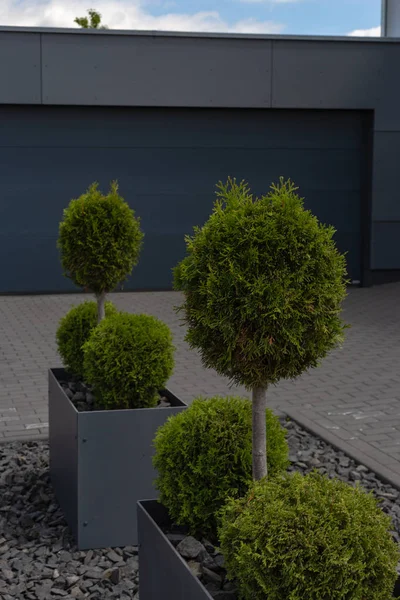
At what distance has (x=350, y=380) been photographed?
8.63 metres

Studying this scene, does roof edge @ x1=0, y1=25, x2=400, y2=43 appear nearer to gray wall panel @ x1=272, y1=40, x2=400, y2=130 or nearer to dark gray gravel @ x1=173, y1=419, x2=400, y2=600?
gray wall panel @ x1=272, y1=40, x2=400, y2=130

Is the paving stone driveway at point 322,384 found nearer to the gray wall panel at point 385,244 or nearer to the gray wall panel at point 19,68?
the gray wall panel at point 385,244

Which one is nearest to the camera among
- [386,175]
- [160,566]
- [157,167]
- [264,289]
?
[264,289]

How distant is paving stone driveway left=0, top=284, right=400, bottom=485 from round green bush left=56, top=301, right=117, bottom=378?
0.75 m

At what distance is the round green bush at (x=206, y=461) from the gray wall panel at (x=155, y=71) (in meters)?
11.5

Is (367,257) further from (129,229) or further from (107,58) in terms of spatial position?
(129,229)

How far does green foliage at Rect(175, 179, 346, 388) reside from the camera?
3.21 metres

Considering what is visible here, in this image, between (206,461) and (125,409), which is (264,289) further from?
(125,409)

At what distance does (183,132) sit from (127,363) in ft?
34.4

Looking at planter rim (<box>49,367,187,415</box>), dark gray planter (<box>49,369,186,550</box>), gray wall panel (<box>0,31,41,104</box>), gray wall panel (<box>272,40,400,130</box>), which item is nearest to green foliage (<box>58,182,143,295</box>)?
planter rim (<box>49,367,187,415</box>)

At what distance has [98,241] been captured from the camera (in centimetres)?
595

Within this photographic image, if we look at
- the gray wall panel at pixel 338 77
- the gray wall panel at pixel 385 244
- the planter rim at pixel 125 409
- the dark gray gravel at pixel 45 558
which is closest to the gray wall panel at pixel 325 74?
the gray wall panel at pixel 338 77

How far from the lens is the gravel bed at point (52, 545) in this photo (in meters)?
4.16

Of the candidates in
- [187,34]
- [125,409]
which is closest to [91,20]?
[187,34]
